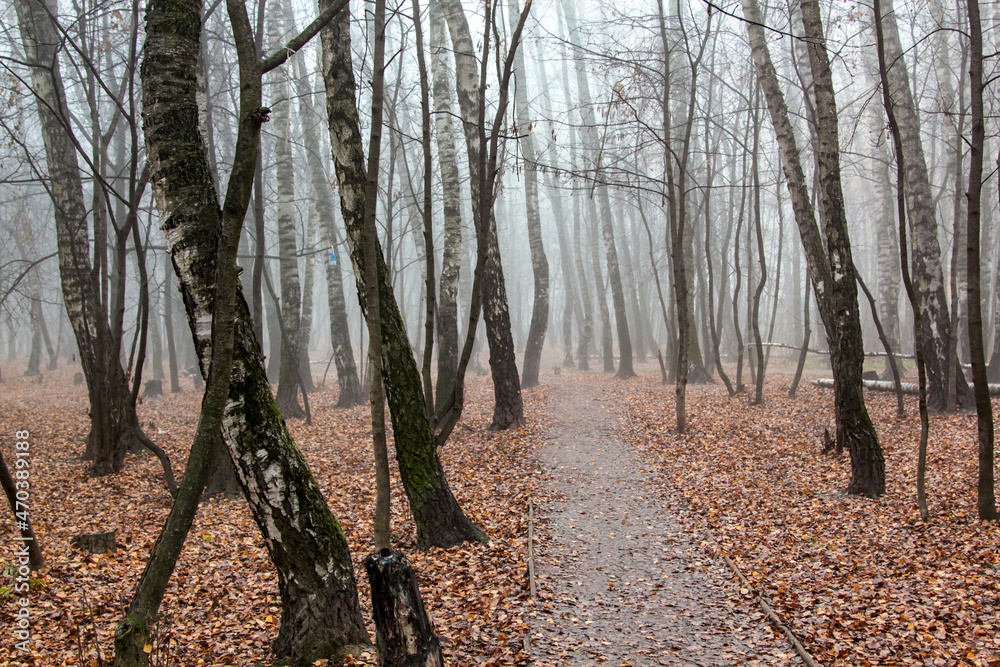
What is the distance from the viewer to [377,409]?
4004 millimetres

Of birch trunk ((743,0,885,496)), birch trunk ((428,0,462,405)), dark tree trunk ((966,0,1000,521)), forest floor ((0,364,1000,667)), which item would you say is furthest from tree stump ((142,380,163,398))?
dark tree trunk ((966,0,1000,521))

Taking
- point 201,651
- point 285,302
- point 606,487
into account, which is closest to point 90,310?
point 285,302

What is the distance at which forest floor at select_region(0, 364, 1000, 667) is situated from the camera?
3.91m

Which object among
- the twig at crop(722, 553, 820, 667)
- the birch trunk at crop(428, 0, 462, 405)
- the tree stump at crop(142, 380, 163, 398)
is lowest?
the twig at crop(722, 553, 820, 667)

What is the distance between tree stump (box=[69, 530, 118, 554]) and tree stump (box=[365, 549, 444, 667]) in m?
3.41

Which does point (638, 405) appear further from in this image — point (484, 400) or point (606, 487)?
point (606, 487)

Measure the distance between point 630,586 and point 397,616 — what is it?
2559 mm

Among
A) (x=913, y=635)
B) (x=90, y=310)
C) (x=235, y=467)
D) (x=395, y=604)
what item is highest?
(x=90, y=310)

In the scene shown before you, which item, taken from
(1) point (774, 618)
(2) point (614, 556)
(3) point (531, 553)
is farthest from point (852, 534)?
(3) point (531, 553)

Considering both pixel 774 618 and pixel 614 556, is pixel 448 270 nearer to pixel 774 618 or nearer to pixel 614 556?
pixel 614 556

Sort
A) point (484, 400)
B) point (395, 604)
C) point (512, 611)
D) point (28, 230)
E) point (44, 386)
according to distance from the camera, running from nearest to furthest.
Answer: point (395, 604)
point (512, 611)
point (484, 400)
point (44, 386)
point (28, 230)

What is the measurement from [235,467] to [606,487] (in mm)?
5036

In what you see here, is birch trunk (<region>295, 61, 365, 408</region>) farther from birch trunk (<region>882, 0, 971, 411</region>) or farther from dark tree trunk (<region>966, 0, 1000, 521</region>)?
dark tree trunk (<region>966, 0, 1000, 521</region>)

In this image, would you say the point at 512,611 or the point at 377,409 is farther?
the point at 512,611
